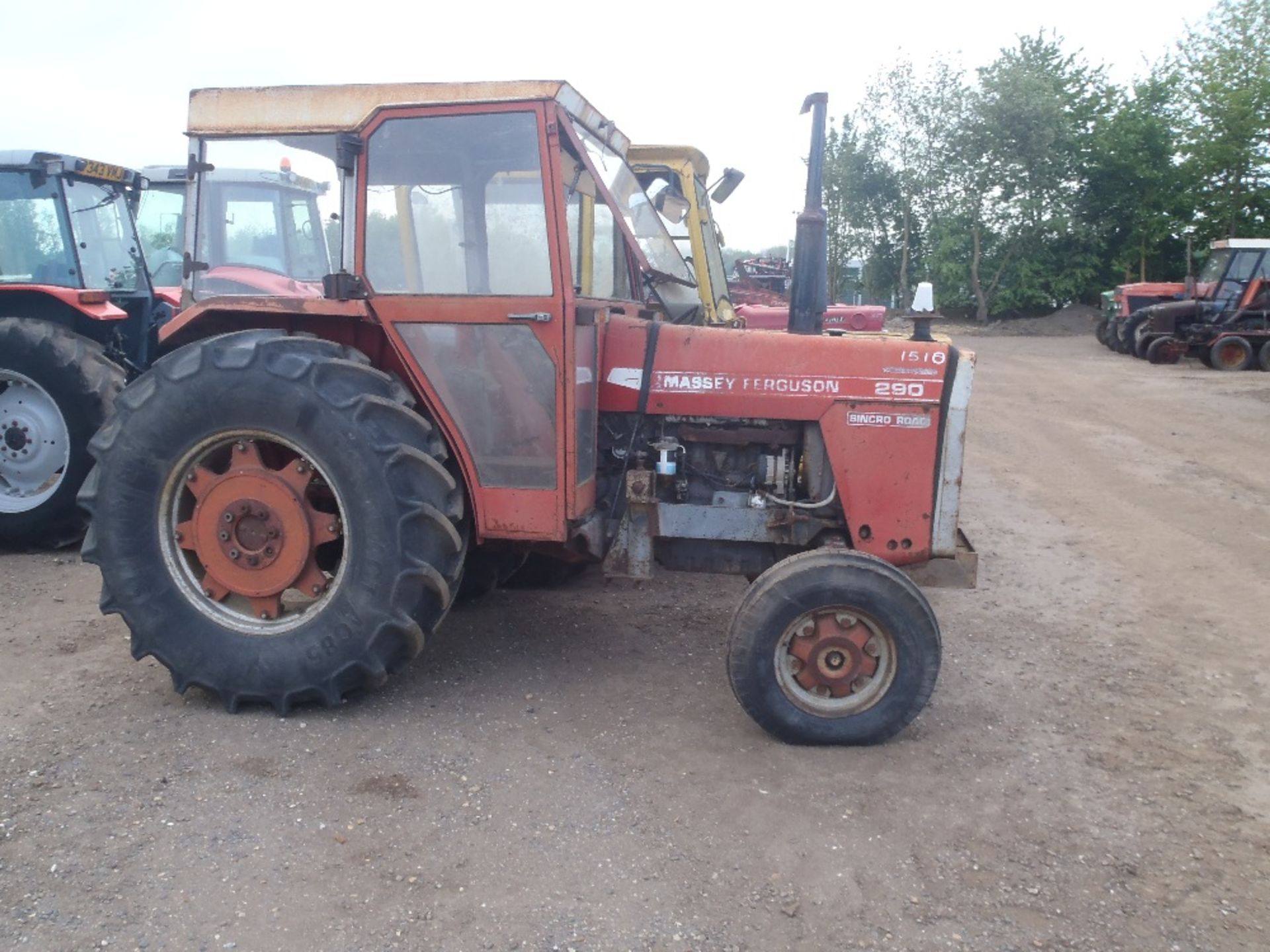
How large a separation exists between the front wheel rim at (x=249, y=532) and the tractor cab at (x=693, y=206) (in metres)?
3.96

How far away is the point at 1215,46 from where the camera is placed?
88.4 ft

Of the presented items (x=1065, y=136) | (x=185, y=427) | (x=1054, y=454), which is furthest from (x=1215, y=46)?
(x=185, y=427)

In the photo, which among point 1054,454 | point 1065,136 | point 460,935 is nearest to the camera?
point 460,935

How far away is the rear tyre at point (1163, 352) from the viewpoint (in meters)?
17.6

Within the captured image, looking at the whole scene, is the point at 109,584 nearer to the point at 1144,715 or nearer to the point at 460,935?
the point at 460,935

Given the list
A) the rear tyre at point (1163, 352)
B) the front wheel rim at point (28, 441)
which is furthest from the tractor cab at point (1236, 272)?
the front wheel rim at point (28, 441)

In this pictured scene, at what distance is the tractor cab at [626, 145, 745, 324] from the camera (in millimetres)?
7332

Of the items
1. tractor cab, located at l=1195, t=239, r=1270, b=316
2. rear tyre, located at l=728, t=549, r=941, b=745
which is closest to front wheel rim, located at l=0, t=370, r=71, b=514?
rear tyre, located at l=728, t=549, r=941, b=745

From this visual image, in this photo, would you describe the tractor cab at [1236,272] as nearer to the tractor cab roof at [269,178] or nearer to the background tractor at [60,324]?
the background tractor at [60,324]

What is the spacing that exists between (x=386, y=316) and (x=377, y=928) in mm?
2152

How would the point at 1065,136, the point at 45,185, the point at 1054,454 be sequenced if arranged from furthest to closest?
the point at 1065,136
the point at 1054,454
the point at 45,185

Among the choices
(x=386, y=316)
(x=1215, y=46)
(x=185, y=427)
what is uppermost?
(x=1215, y=46)

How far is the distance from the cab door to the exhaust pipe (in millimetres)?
1657

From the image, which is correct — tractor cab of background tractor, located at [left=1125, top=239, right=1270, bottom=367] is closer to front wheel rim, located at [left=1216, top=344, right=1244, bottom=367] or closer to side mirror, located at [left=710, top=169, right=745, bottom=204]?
front wheel rim, located at [left=1216, top=344, right=1244, bottom=367]
